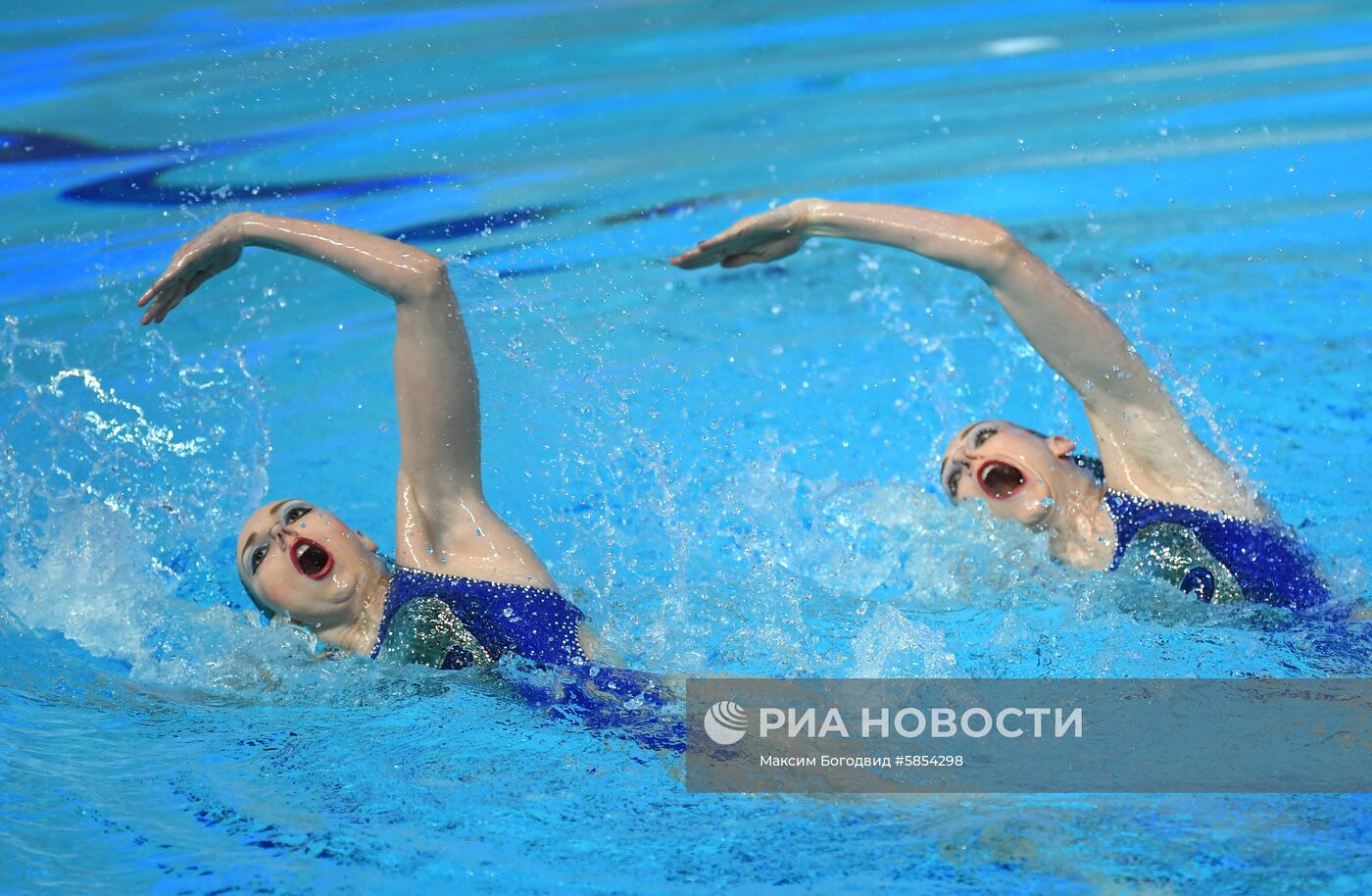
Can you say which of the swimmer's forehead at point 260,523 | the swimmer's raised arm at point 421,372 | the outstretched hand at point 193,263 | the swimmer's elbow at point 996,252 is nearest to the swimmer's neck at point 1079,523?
the swimmer's elbow at point 996,252

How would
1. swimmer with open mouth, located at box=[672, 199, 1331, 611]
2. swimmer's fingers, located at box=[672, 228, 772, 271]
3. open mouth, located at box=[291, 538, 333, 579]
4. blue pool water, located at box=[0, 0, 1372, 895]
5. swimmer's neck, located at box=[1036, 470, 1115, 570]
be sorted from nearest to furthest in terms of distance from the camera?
blue pool water, located at box=[0, 0, 1372, 895] < swimmer's fingers, located at box=[672, 228, 772, 271] < swimmer with open mouth, located at box=[672, 199, 1331, 611] < open mouth, located at box=[291, 538, 333, 579] < swimmer's neck, located at box=[1036, 470, 1115, 570]

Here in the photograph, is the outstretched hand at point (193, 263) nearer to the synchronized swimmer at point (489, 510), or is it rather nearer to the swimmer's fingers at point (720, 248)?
the synchronized swimmer at point (489, 510)

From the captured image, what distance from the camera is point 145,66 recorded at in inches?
228

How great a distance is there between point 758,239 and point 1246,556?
1.24 m

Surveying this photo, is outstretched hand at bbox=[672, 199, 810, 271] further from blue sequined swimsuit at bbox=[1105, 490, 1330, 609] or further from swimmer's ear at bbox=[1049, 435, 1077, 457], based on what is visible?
blue sequined swimsuit at bbox=[1105, 490, 1330, 609]

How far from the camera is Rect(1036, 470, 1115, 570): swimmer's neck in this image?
3195mm

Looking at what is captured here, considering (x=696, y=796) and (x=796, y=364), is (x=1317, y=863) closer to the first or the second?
(x=696, y=796)

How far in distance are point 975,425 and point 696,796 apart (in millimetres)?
1271

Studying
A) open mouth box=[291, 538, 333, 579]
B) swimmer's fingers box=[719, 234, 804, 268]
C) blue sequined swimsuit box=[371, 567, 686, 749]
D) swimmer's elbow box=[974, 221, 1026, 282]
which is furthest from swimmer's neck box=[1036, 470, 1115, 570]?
open mouth box=[291, 538, 333, 579]

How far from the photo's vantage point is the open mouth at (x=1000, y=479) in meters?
3.29

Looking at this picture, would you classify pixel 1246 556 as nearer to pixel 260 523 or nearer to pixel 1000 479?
pixel 1000 479

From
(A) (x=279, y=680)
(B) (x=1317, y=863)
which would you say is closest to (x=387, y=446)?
(A) (x=279, y=680)

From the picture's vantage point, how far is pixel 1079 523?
128 inches

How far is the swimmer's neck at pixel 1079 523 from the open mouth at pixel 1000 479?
0.10m
